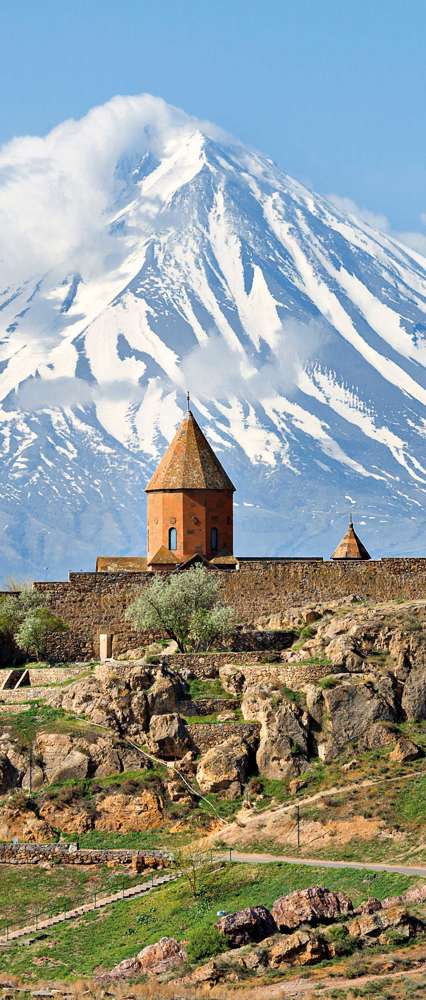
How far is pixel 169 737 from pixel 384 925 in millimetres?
15247

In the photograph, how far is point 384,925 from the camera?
38.0 meters

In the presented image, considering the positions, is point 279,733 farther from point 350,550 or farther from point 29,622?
point 350,550

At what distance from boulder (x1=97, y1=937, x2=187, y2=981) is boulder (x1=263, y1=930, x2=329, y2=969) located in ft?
6.32

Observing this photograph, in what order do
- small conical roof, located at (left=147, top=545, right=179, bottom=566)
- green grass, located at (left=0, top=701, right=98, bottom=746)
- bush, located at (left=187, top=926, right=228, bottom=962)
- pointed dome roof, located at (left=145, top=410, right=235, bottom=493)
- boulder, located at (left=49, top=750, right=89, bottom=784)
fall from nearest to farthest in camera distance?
1. bush, located at (left=187, top=926, right=228, bottom=962)
2. boulder, located at (left=49, top=750, right=89, bottom=784)
3. green grass, located at (left=0, top=701, right=98, bottom=746)
4. small conical roof, located at (left=147, top=545, right=179, bottom=566)
5. pointed dome roof, located at (left=145, top=410, right=235, bottom=493)

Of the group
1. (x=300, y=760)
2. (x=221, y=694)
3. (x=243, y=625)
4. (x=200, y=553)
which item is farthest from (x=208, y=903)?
(x=200, y=553)

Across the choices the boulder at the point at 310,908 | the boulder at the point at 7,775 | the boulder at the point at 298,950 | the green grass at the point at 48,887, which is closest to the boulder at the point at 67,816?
the boulder at the point at 7,775

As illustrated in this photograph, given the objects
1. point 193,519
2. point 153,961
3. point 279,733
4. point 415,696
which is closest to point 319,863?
point 279,733

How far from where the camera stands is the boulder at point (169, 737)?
52406 millimetres

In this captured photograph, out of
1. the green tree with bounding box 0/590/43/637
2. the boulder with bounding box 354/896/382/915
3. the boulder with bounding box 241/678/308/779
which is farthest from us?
the green tree with bounding box 0/590/43/637

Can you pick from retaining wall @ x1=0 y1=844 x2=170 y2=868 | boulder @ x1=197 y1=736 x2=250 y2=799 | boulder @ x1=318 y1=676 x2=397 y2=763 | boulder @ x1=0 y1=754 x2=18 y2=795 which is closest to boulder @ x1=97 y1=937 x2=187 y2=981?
retaining wall @ x1=0 y1=844 x2=170 y2=868

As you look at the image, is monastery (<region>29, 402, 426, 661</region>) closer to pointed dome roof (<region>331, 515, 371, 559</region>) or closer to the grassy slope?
pointed dome roof (<region>331, 515, 371, 559</region>)

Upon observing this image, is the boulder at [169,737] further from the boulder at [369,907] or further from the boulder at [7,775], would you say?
the boulder at [369,907]

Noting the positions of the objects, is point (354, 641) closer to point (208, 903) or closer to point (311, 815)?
point (311, 815)

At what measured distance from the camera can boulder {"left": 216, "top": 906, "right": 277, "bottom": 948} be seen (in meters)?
39.0
